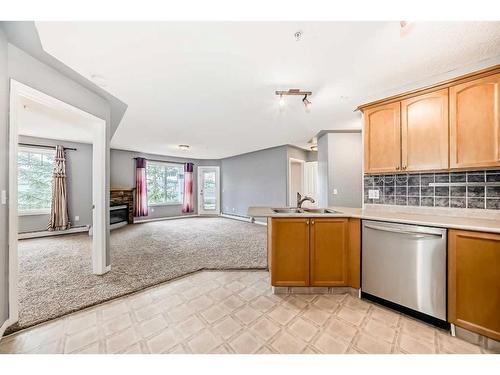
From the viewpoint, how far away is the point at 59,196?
4676 millimetres

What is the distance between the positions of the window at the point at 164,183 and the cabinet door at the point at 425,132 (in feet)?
23.0

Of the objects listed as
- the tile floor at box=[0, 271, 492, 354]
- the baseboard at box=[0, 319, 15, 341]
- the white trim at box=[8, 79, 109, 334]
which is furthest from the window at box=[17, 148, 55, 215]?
the tile floor at box=[0, 271, 492, 354]

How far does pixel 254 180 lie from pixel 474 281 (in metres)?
5.37

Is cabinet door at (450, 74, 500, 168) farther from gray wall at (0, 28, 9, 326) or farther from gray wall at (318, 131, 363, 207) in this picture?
gray wall at (0, 28, 9, 326)

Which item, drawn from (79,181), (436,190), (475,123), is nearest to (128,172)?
(79,181)

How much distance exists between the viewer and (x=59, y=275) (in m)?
2.55

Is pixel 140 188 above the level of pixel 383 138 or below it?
below

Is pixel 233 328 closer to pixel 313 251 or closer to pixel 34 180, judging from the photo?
pixel 313 251

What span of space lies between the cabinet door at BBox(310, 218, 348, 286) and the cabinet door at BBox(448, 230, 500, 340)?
80 cm

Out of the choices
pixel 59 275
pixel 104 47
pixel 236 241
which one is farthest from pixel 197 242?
pixel 104 47

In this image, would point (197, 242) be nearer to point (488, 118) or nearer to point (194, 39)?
point (194, 39)

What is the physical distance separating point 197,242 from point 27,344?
8.94 ft

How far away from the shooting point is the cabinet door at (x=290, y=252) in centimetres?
211

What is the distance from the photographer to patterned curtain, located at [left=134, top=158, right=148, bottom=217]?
249 inches
